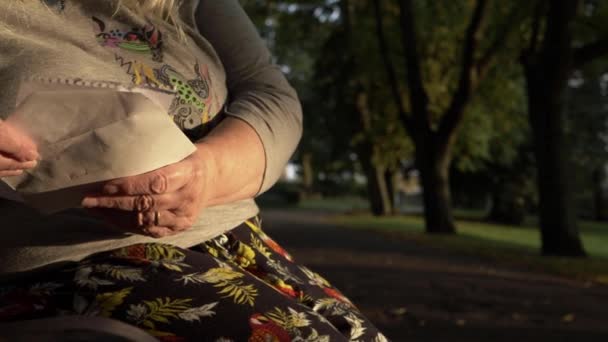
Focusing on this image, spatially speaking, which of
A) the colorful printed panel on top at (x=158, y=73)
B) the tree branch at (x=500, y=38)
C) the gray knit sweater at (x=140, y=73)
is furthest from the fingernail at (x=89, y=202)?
the tree branch at (x=500, y=38)

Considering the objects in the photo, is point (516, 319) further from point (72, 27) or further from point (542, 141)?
point (542, 141)

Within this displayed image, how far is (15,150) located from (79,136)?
10 centimetres

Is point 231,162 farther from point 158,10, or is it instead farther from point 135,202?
point 158,10

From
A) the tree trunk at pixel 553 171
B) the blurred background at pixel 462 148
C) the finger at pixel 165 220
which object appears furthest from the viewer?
the tree trunk at pixel 553 171

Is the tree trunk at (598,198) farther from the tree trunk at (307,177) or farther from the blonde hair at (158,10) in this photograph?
the blonde hair at (158,10)

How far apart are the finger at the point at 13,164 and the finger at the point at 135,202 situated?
0.12m

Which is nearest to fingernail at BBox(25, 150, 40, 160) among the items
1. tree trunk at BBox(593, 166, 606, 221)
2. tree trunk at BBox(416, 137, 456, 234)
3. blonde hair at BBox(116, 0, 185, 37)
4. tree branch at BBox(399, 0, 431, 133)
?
blonde hair at BBox(116, 0, 185, 37)

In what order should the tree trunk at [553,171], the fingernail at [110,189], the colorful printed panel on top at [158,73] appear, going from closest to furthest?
the fingernail at [110,189] < the colorful printed panel on top at [158,73] < the tree trunk at [553,171]

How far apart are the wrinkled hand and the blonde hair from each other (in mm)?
Result: 484

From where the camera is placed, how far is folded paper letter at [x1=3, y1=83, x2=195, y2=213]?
1174mm

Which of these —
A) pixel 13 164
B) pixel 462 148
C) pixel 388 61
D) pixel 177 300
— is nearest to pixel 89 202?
pixel 13 164

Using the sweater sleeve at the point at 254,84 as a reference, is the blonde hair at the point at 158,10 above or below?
above

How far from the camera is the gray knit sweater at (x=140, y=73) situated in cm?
145

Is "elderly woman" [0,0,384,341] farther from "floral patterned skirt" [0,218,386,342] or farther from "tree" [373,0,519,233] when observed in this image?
"tree" [373,0,519,233]
